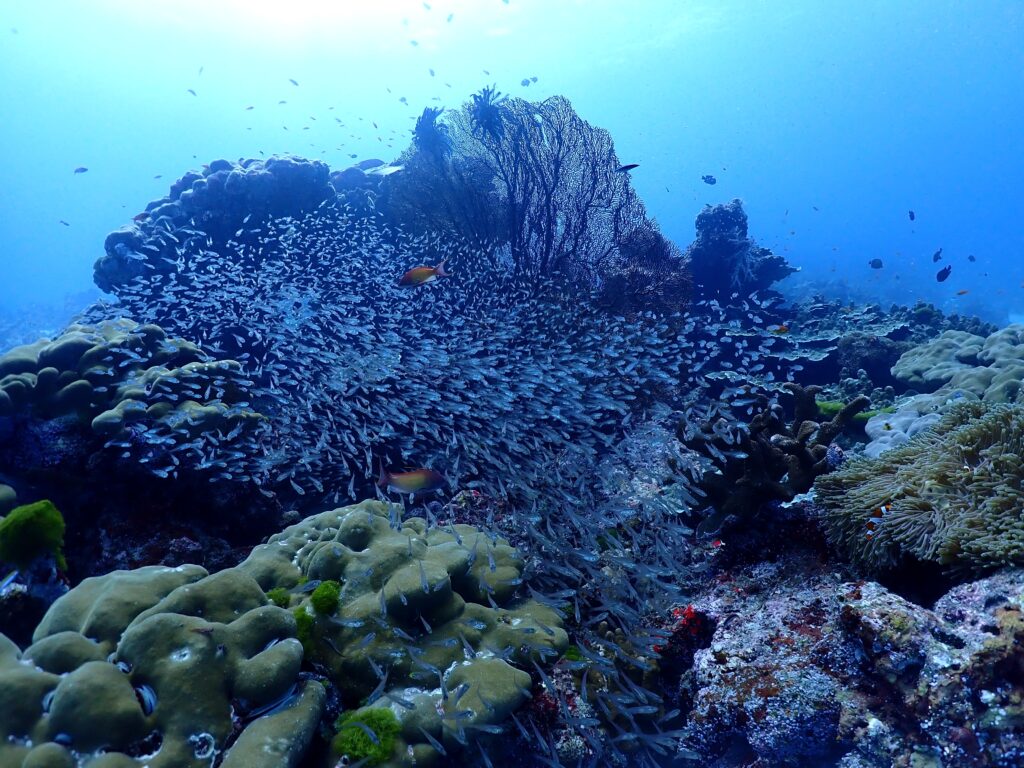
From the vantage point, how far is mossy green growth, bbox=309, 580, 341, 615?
408cm

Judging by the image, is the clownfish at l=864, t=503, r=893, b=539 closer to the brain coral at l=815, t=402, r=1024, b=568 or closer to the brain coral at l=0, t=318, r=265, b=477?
the brain coral at l=815, t=402, r=1024, b=568

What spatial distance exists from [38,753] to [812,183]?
23681cm

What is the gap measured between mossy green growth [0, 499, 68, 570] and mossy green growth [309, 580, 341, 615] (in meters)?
2.43

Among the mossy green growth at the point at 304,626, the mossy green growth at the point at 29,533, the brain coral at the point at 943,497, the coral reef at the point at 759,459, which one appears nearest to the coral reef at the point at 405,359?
the coral reef at the point at 759,459

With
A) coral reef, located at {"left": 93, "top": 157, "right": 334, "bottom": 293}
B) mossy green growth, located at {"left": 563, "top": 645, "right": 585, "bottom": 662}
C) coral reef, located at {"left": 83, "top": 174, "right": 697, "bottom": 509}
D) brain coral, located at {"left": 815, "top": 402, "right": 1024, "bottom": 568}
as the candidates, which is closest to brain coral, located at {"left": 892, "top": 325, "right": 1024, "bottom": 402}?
coral reef, located at {"left": 83, "top": 174, "right": 697, "bottom": 509}

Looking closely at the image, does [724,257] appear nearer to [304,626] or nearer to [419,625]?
[419,625]

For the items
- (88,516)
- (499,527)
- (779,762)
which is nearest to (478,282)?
(499,527)

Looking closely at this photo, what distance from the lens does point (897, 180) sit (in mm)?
181375

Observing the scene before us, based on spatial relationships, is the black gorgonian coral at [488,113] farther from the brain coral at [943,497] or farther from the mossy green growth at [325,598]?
the mossy green growth at [325,598]

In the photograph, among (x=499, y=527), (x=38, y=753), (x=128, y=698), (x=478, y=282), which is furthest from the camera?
(x=478, y=282)

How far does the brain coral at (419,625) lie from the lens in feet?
11.5

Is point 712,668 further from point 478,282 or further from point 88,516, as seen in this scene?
point 478,282

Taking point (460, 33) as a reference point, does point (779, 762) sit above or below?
below

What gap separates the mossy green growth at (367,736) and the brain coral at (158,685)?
21cm
